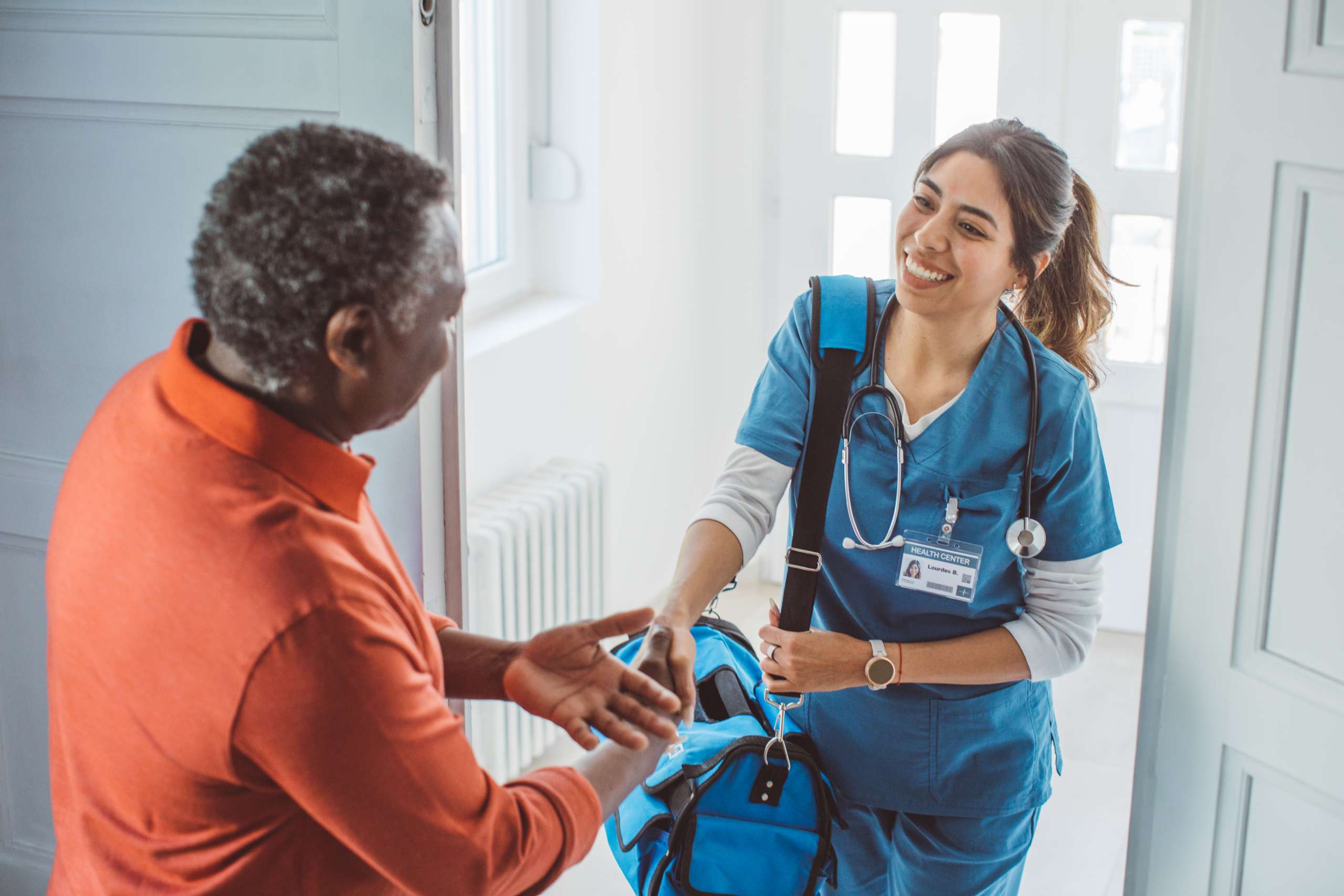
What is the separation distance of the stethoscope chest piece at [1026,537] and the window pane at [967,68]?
86.9 inches

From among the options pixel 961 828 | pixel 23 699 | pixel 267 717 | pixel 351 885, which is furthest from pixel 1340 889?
pixel 23 699

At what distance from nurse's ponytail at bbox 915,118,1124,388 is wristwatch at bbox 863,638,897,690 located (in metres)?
0.51

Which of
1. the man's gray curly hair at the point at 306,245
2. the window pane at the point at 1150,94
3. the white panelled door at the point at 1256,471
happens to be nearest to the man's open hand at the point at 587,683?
the man's gray curly hair at the point at 306,245

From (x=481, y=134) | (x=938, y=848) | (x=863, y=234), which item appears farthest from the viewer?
(x=863, y=234)

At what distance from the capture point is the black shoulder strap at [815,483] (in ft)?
5.26

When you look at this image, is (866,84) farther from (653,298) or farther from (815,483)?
(815,483)

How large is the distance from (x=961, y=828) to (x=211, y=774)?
102 centimetres

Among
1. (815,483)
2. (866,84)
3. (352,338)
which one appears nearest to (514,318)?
(866,84)

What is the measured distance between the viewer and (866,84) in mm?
3633

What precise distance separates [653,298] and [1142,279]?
1.35 meters

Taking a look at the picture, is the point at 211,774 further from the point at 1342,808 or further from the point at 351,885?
the point at 1342,808

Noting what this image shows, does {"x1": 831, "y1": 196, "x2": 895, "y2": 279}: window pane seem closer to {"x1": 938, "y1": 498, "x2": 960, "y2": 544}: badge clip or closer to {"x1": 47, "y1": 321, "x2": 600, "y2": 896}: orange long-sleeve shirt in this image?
{"x1": 938, "y1": 498, "x2": 960, "y2": 544}: badge clip

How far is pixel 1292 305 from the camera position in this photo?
1.56 meters

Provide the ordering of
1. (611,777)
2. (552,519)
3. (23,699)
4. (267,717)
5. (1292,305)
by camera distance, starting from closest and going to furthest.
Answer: (267,717) < (611,777) < (1292,305) < (23,699) < (552,519)
